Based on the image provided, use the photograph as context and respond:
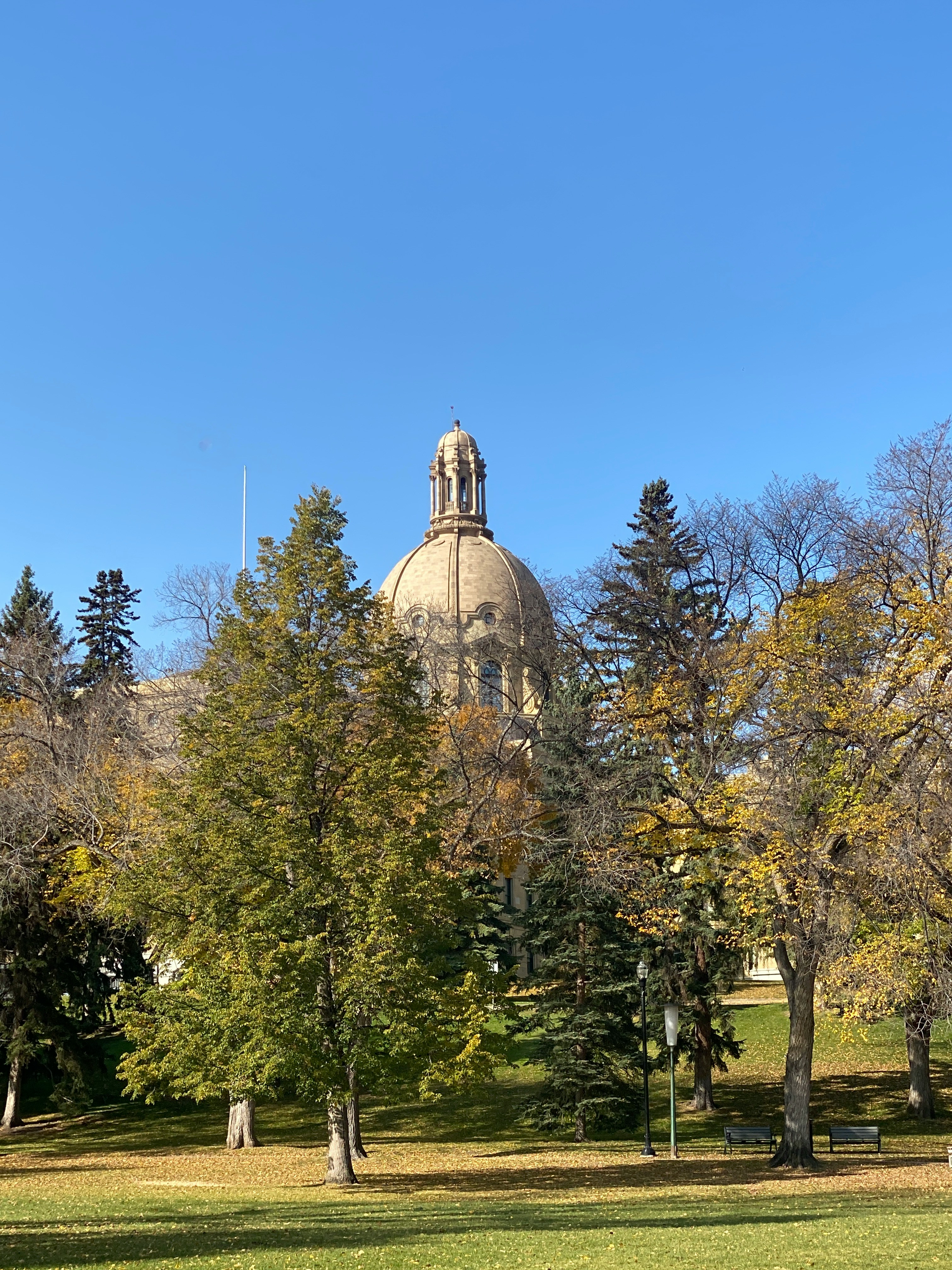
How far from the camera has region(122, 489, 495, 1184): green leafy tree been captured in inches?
725

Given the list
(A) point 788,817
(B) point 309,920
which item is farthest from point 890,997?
(B) point 309,920

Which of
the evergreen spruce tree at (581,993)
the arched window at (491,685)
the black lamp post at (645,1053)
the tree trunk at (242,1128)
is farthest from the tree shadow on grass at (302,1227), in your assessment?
the arched window at (491,685)

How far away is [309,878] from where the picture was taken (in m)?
18.7

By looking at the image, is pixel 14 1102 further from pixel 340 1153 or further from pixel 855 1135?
pixel 855 1135

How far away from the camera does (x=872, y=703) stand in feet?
63.2

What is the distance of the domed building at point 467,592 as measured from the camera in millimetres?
38000

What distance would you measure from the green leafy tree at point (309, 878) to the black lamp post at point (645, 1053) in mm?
4495

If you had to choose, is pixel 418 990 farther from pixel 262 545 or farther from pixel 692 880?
pixel 262 545

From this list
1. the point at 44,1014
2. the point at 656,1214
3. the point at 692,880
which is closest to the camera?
the point at 656,1214

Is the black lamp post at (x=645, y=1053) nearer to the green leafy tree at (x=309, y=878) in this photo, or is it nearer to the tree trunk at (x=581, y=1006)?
the tree trunk at (x=581, y=1006)

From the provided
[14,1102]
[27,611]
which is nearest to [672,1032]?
[14,1102]

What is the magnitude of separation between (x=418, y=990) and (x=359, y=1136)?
966 centimetres

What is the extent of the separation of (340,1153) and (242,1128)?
755cm

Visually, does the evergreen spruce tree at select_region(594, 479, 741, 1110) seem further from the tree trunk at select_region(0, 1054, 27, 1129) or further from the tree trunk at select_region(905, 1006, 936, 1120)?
the tree trunk at select_region(0, 1054, 27, 1129)
